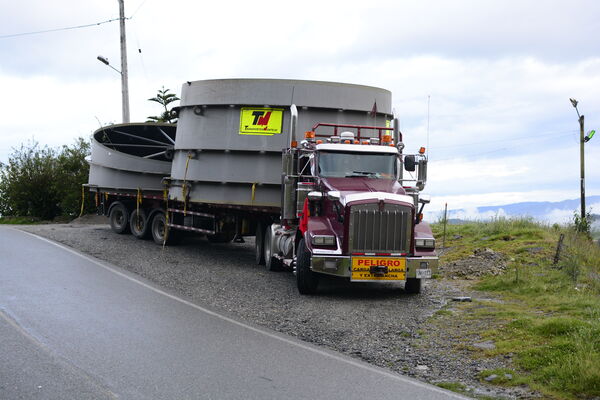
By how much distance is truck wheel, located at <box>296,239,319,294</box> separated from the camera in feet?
39.5

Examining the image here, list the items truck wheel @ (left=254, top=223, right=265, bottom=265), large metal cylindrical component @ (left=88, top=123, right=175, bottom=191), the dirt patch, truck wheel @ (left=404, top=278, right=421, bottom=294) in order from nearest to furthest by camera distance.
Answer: truck wheel @ (left=404, top=278, right=421, bottom=294)
the dirt patch
truck wheel @ (left=254, top=223, right=265, bottom=265)
large metal cylindrical component @ (left=88, top=123, right=175, bottom=191)

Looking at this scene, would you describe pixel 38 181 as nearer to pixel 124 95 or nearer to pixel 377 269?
pixel 124 95

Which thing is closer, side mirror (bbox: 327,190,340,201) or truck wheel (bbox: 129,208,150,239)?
side mirror (bbox: 327,190,340,201)

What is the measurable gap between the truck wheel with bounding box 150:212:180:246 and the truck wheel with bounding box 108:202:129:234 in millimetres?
2119

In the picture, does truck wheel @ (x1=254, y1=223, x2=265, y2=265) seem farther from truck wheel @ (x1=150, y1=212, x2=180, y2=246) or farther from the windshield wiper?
the windshield wiper

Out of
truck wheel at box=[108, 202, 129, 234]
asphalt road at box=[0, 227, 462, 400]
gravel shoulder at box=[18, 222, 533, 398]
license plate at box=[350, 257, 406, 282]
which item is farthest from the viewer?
truck wheel at box=[108, 202, 129, 234]

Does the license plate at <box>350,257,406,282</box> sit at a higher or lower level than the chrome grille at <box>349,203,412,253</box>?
lower

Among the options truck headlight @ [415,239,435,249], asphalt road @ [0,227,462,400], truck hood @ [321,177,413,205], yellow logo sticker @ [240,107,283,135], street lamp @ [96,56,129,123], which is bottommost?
asphalt road @ [0,227,462,400]

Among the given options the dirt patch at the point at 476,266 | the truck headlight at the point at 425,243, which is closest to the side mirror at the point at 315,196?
the truck headlight at the point at 425,243

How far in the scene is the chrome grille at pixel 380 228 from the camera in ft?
38.7

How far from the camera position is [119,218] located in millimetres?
22875

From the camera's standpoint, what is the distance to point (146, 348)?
7.73 m

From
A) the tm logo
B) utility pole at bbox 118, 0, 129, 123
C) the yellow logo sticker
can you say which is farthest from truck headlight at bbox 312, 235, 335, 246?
utility pole at bbox 118, 0, 129, 123

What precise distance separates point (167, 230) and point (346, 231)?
355 inches
